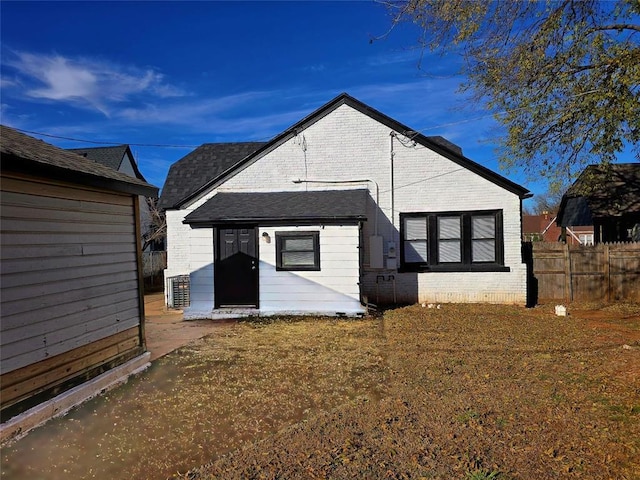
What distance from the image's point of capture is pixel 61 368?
4531 millimetres

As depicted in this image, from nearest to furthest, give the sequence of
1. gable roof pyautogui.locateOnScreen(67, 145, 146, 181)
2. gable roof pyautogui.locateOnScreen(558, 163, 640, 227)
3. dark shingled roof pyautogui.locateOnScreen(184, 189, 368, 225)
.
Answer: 1. dark shingled roof pyautogui.locateOnScreen(184, 189, 368, 225)
2. gable roof pyautogui.locateOnScreen(558, 163, 640, 227)
3. gable roof pyautogui.locateOnScreen(67, 145, 146, 181)

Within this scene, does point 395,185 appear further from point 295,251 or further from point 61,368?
point 61,368

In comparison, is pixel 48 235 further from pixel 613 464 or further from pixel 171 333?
pixel 613 464

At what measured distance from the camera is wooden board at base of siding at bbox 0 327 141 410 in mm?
3904

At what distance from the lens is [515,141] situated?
Answer: 889 cm

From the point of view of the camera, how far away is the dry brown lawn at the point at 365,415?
323 cm

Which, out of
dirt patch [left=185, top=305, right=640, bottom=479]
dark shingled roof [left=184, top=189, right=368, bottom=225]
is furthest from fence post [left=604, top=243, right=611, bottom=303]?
dark shingled roof [left=184, top=189, right=368, bottom=225]

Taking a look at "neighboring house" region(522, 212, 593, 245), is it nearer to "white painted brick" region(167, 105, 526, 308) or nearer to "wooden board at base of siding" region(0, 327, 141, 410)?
"white painted brick" region(167, 105, 526, 308)

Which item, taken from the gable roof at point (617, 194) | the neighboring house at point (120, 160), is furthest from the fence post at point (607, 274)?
the neighboring house at point (120, 160)

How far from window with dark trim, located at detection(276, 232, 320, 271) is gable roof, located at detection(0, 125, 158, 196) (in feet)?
13.8

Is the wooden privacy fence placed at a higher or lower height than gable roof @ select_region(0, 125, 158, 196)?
lower

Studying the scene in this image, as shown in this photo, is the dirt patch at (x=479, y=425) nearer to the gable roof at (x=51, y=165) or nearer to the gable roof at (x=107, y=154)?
the gable roof at (x=51, y=165)

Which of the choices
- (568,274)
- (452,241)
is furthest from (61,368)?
(568,274)

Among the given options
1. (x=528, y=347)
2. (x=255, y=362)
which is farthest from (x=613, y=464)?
(x=255, y=362)
